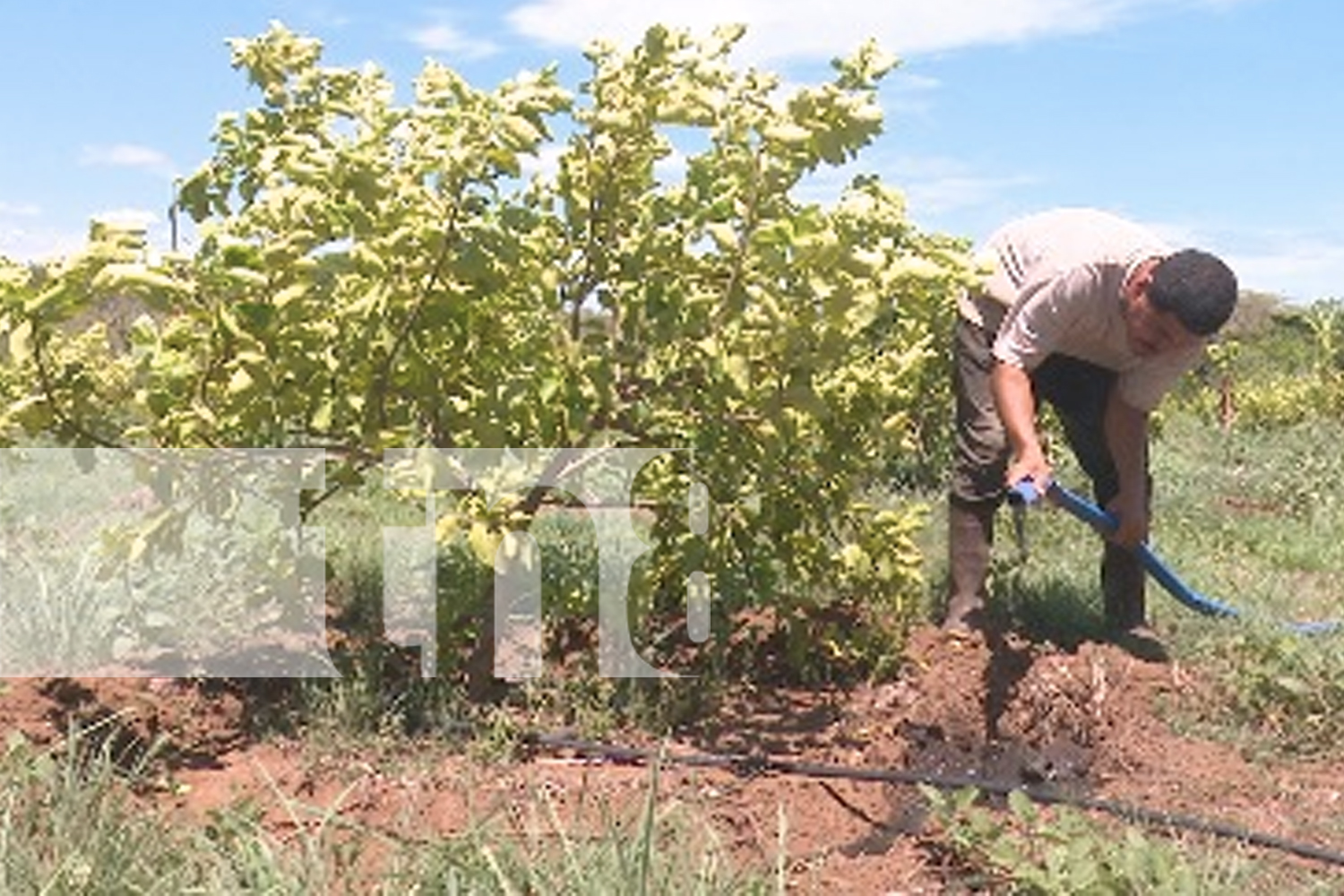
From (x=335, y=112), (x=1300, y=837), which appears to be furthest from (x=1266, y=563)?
(x=335, y=112)

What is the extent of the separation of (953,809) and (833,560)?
42.7 inches

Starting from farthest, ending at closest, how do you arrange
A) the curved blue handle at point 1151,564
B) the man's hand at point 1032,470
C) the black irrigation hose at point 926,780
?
the curved blue handle at point 1151,564 → the man's hand at point 1032,470 → the black irrigation hose at point 926,780

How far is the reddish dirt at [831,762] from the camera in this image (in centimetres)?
374

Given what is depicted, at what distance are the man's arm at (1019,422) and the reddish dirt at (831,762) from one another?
1.75ft

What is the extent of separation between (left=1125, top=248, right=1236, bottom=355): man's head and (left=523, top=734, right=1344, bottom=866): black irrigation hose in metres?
1.25

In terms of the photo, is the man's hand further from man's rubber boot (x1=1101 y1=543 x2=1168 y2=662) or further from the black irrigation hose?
man's rubber boot (x1=1101 y1=543 x2=1168 y2=662)

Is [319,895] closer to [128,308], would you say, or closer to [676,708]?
[676,708]

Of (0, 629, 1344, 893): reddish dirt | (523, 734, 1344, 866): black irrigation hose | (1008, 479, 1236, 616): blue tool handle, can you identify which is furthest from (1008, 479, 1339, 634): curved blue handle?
(523, 734, 1344, 866): black irrigation hose

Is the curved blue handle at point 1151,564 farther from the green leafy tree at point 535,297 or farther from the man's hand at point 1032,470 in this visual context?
the green leafy tree at point 535,297

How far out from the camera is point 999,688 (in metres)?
4.71

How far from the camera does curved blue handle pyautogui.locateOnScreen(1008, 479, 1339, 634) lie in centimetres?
504

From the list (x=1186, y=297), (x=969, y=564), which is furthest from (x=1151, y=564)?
(x=1186, y=297)

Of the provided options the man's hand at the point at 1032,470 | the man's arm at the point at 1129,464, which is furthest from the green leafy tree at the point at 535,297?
the man's arm at the point at 1129,464

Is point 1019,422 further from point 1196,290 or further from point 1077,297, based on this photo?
point 1196,290
